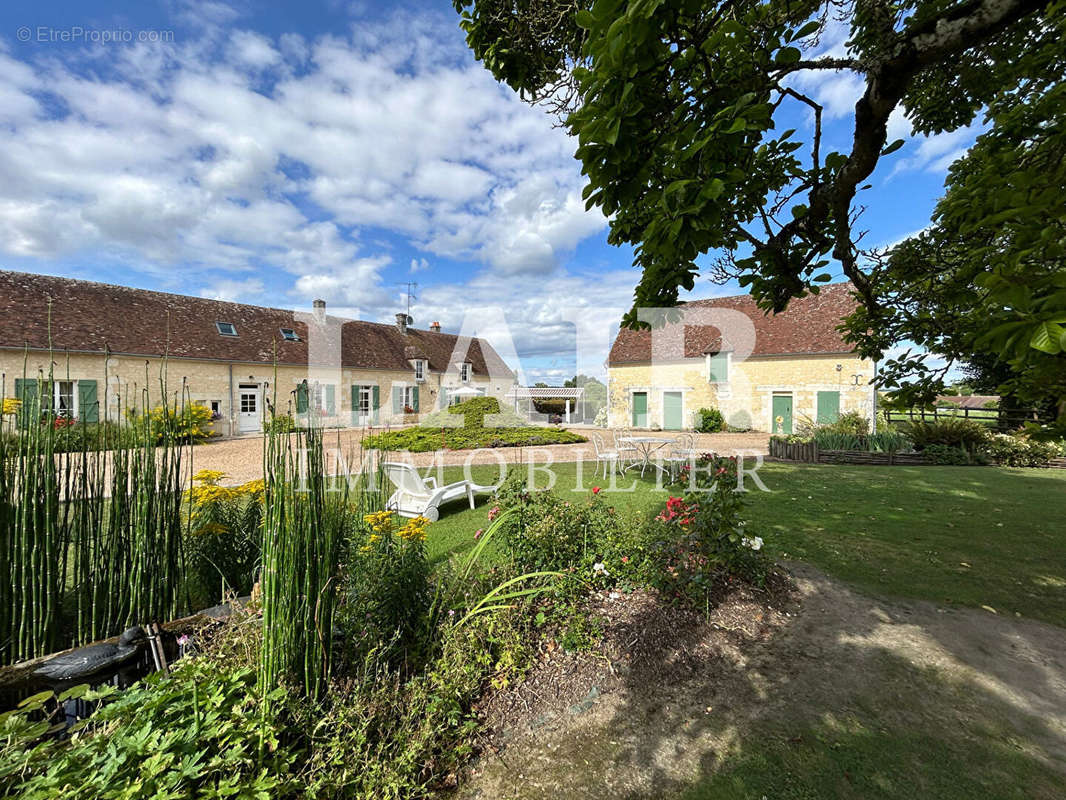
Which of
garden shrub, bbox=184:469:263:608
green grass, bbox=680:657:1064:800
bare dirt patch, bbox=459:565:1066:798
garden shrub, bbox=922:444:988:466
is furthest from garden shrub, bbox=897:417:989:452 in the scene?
garden shrub, bbox=184:469:263:608

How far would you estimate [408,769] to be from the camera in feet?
6.28

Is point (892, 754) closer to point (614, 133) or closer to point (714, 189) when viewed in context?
point (714, 189)

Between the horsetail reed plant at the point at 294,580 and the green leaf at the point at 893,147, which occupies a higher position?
the green leaf at the point at 893,147

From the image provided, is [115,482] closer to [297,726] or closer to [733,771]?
[297,726]

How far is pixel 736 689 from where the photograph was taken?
102 inches

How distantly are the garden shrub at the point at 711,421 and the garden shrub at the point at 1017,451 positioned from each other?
29.0 feet

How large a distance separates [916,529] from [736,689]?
4861 mm

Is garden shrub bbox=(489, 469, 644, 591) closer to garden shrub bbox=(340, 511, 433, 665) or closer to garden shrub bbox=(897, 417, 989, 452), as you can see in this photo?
garden shrub bbox=(340, 511, 433, 665)

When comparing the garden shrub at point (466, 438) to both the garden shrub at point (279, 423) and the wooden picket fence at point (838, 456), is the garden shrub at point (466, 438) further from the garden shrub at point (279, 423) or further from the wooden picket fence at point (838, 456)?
the garden shrub at point (279, 423)

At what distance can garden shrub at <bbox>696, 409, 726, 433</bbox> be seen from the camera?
63.8ft

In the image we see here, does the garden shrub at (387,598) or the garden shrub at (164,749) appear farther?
the garden shrub at (387,598)

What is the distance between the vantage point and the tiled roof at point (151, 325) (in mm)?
14586

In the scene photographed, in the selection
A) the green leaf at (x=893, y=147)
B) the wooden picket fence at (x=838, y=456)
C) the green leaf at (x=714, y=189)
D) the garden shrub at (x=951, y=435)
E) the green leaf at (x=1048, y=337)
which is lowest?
the wooden picket fence at (x=838, y=456)

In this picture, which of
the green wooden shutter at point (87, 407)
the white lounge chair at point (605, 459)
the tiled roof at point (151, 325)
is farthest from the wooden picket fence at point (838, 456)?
the tiled roof at point (151, 325)
